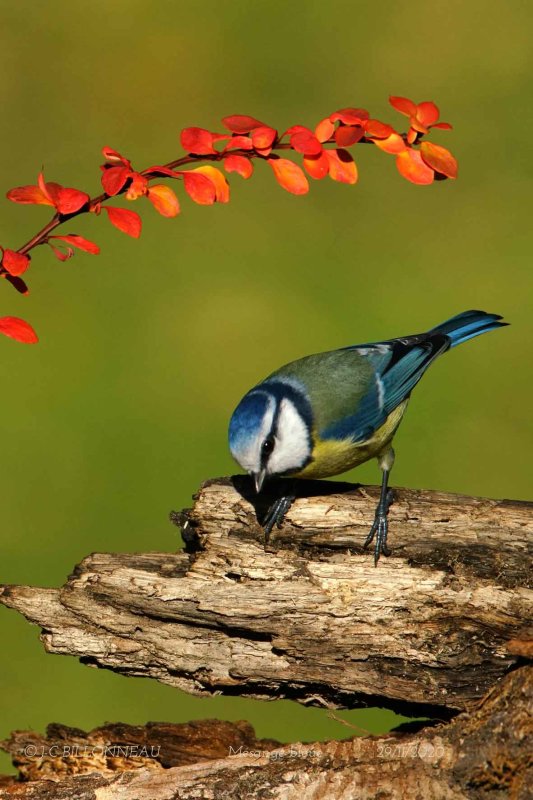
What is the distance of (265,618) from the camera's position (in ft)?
5.33

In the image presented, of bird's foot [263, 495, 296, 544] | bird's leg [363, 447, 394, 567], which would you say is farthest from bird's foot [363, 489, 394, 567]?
bird's foot [263, 495, 296, 544]

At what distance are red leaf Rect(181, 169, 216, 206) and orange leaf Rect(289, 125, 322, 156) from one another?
12cm

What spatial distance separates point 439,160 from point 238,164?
10.6 inches

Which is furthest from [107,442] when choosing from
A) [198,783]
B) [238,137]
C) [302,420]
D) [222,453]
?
[238,137]

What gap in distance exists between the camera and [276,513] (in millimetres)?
1733

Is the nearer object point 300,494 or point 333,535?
point 333,535

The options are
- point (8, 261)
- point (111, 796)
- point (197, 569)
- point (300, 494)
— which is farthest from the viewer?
point (300, 494)

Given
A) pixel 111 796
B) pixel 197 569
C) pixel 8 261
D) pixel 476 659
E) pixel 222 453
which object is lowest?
pixel 111 796

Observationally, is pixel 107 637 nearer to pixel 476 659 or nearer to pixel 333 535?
pixel 333 535

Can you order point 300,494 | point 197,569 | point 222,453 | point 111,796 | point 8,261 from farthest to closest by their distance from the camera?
point 222,453 → point 300,494 → point 197,569 → point 111,796 → point 8,261

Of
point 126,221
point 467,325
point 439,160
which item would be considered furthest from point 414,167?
point 467,325

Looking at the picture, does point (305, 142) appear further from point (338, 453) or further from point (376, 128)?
point (338, 453)

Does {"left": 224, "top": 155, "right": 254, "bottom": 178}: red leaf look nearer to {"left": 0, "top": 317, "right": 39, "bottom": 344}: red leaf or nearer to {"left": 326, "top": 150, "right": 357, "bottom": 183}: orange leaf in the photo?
{"left": 326, "top": 150, "right": 357, "bottom": 183}: orange leaf

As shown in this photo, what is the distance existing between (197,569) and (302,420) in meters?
0.40
